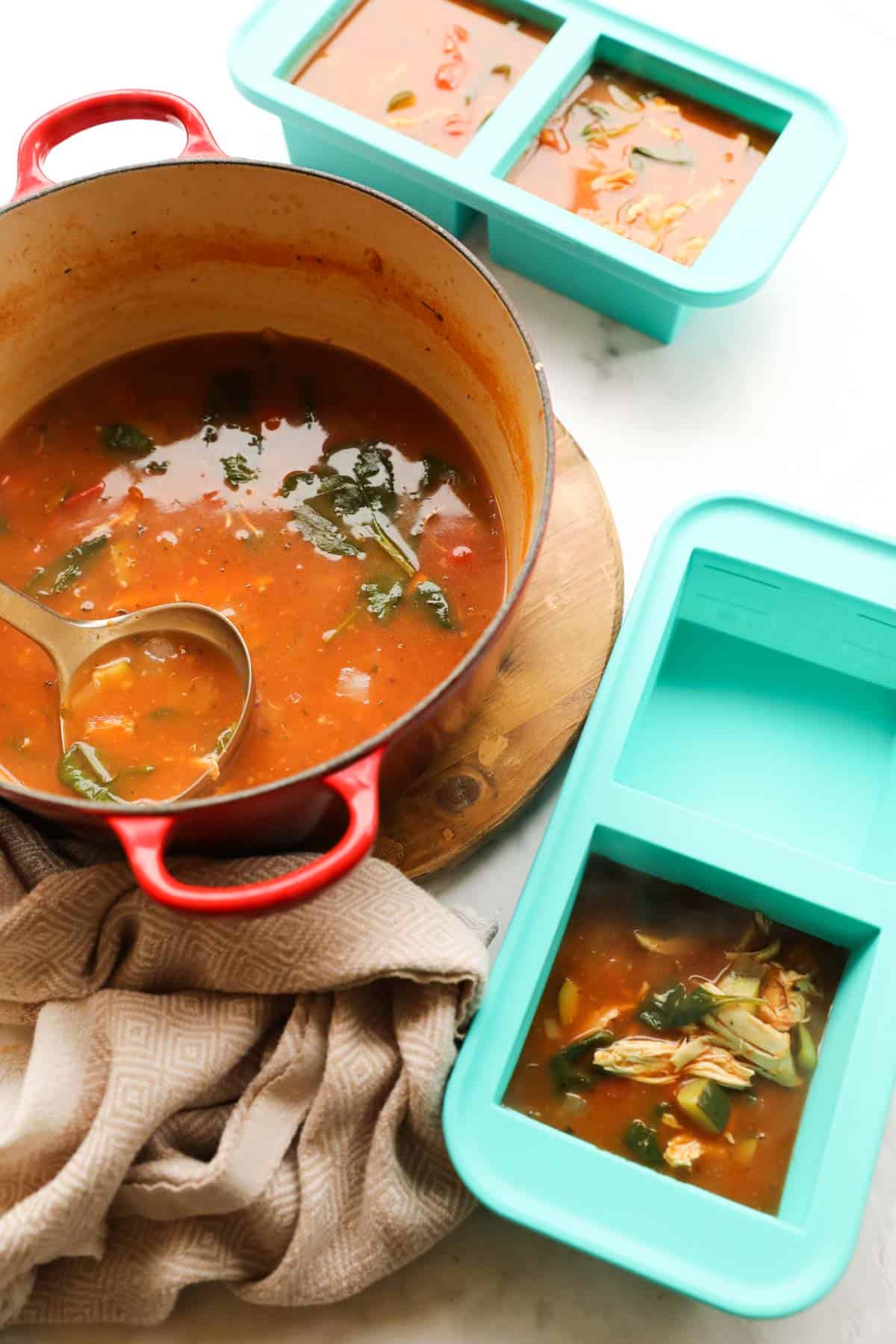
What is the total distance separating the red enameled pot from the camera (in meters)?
0.92

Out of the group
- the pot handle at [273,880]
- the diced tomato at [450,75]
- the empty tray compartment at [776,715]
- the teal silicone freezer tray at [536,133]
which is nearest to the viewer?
the pot handle at [273,880]

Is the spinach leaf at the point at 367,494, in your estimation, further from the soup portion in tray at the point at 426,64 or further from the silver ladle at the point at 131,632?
the soup portion in tray at the point at 426,64

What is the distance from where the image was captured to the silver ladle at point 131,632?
108 cm

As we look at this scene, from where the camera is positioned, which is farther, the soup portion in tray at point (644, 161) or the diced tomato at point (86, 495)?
the soup portion in tray at point (644, 161)

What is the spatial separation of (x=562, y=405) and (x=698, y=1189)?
2.61 ft

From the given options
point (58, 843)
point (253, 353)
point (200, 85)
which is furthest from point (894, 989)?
point (200, 85)

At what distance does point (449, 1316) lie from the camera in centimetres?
105

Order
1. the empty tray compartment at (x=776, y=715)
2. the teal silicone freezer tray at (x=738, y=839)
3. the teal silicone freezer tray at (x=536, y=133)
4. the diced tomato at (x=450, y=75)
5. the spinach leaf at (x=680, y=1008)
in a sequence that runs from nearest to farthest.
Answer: the teal silicone freezer tray at (x=738, y=839), the spinach leaf at (x=680, y=1008), the empty tray compartment at (x=776, y=715), the teal silicone freezer tray at (x=536, y=133), the diced tomato at (x=450, y=75)

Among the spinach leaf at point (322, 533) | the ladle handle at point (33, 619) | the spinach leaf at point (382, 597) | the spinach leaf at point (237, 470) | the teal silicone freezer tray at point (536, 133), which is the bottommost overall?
the ladle handle at point (33, 619)

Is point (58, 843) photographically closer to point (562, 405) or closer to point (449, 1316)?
point (449, 1316)

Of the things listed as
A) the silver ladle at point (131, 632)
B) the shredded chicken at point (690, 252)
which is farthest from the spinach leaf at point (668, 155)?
the silver ladle at point (131, 632)

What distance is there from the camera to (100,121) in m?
1.16

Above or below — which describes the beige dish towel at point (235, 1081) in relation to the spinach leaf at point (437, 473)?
below

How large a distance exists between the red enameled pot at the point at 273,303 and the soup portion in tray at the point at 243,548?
0.10 feet
